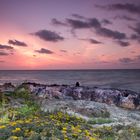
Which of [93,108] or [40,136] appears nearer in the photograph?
[40,136]

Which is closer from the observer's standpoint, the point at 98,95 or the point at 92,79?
the point at 98,95

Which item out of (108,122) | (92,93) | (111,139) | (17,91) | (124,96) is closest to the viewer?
(111,139)

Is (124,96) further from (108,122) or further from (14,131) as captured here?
(14,131)

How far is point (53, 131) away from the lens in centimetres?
694

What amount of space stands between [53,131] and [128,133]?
128 inches

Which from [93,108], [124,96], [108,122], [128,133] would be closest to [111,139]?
[128,133]

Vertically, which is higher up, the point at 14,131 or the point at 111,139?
the point at 14,131

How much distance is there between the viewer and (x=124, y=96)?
21734 mm

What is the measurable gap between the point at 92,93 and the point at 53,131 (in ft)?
54.0

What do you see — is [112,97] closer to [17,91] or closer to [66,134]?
[17,91]

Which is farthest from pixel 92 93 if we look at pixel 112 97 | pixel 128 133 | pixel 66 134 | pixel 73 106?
pixel 66 134

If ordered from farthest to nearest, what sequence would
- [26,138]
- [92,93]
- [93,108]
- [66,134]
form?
[92,93], [93,108], [66,134], [26,138]

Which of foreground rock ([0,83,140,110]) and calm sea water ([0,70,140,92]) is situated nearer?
foreground rock ([0,83,140,110])

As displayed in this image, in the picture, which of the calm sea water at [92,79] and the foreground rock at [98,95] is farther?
the calm sea water at [92,79]
